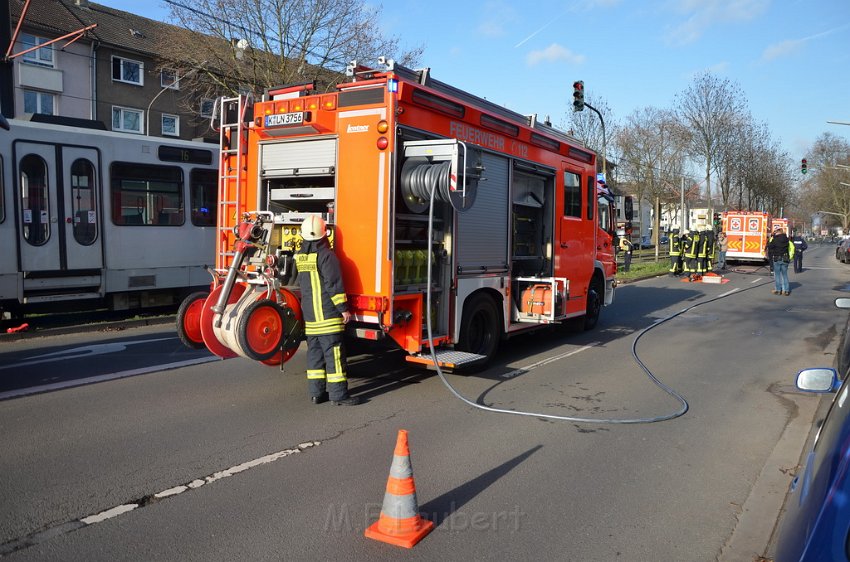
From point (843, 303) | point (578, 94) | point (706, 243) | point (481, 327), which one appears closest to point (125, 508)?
point (481, 327)

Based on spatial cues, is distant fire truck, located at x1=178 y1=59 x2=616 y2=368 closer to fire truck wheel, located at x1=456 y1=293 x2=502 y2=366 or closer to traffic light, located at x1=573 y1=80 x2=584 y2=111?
fire truck wheel, located at x1=456 y1=293 x2=502 y2=366

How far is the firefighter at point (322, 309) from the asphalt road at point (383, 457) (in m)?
0.26

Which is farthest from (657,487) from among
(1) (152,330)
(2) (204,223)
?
(2) (204,223)

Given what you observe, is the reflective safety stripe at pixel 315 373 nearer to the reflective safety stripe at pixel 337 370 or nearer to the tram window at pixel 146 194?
the reflective safety stripe at pixel 337 370

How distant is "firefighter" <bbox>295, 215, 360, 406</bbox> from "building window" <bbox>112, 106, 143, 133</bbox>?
29.2 metres

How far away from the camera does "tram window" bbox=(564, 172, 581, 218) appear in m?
9.91

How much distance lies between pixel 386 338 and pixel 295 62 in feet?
46.3

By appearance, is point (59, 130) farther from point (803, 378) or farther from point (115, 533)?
point (803, 378)

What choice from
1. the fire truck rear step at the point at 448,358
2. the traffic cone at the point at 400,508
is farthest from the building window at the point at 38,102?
the traffic cone at the point at 400,508

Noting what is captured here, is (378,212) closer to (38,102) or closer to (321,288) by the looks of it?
(321,288)

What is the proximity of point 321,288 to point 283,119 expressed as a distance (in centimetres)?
200

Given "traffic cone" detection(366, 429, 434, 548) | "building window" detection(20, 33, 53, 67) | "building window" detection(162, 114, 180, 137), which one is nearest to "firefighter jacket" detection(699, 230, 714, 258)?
"traffic cone" detection(366, 429, 434, 548)

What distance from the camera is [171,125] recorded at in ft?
110

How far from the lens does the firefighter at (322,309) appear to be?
20.4ft
